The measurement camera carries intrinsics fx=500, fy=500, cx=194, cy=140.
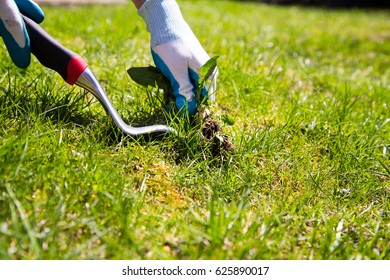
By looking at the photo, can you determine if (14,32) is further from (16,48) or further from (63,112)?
(63,112)

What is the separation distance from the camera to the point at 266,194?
5.48 ft

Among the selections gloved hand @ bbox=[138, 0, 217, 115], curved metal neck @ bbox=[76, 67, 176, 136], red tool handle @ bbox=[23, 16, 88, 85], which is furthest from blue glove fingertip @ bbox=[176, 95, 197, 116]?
red tool handle @ bbox=[23, 16, 88, 85]

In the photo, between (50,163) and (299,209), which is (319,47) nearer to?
(299,209)

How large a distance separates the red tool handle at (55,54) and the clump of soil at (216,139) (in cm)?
48

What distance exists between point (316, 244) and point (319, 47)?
3320 millimetres

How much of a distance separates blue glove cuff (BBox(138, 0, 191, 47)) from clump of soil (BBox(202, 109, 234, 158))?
365mm

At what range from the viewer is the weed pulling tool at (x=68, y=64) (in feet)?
5.62

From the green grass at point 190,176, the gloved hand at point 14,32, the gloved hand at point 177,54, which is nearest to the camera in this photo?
the green grass at point 190,176

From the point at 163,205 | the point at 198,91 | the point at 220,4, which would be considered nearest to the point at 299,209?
the point at 163,205

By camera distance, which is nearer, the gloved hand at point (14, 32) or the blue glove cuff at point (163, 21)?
the gloved hand at point (14, 32)

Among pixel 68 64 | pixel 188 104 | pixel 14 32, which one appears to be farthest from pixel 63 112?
pixel 188 104

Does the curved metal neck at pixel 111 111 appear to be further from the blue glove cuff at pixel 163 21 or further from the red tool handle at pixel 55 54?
the blue glove cuff at pixel 163 21

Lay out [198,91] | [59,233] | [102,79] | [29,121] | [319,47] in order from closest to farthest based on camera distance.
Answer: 1. [59,233]
2. [29,121]
3. [198,91]
4. [102,79]
5. [319,47]

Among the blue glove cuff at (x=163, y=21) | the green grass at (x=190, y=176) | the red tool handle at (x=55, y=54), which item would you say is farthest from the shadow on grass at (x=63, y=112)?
the blue glove cuff at (x=163, y=21)
